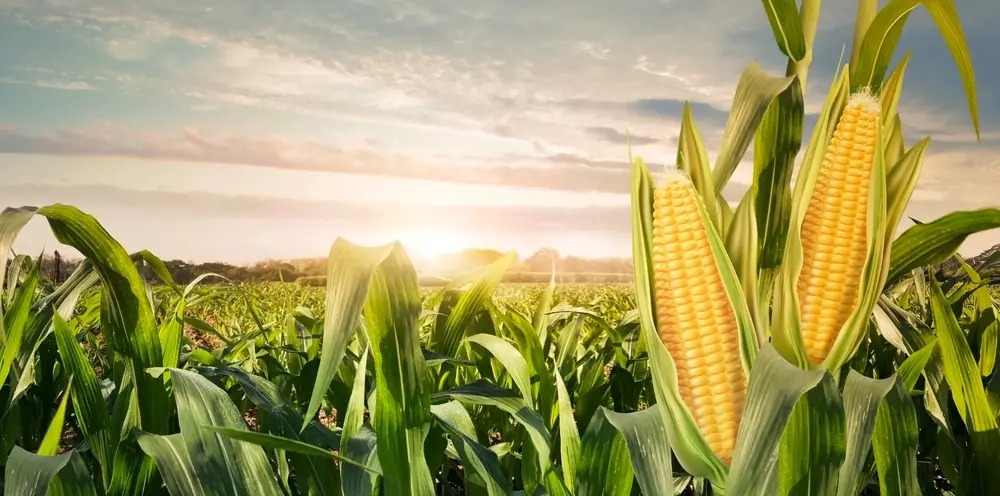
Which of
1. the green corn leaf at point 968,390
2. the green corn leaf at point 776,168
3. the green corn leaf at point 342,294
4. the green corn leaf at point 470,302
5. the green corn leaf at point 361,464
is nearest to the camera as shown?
the green corn leaf at point 342,294

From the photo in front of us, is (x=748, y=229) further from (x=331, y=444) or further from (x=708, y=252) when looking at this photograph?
(x=331, y=444)

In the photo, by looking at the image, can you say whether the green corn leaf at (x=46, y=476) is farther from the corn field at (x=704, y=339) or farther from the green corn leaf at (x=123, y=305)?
the green corn leaf at (x=123, y=305)

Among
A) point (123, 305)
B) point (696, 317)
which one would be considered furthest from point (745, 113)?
point (123, 305)

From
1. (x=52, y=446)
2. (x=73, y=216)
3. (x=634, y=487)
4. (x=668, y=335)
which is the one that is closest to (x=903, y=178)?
(x=668, y=335)

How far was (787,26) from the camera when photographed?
0.71m

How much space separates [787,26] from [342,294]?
0.48 m

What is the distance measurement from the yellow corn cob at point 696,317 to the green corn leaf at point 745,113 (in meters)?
0.03

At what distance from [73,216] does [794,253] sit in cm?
80

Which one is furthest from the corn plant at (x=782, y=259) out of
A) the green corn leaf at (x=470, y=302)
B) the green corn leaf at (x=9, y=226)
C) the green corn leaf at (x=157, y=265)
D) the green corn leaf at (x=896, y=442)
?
the green corn leaf at (x=157, y=265)

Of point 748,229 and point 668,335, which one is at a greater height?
point 748,229

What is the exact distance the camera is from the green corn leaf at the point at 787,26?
699 mm

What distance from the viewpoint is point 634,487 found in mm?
1104

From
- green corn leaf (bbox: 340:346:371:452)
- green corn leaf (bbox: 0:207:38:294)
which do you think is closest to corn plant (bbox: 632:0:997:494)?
green corn leaf (bbox: 340:346:371:452)

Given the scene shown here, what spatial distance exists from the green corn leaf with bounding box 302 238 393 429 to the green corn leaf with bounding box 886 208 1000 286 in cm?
60
